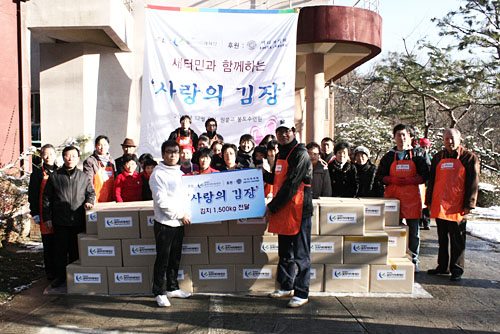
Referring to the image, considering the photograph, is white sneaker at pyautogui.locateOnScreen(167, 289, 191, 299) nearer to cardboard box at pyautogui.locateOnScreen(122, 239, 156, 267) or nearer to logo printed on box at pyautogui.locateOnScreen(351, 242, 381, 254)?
cardboard box at pyautogui.locateOnScreen(122, 239, 156, 267)

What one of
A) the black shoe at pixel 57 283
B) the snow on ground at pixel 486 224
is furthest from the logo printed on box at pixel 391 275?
the snow on ground at pixel 486 224

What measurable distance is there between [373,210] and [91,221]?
311 centimetres

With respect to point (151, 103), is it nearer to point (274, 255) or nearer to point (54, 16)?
point (54, 16)

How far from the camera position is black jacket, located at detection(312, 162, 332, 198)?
5.23 metres

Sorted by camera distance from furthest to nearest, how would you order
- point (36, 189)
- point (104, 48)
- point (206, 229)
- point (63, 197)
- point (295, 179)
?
point (104, 48), point (36, 189), point (63, 197), point (206, 229), point (295, 179)

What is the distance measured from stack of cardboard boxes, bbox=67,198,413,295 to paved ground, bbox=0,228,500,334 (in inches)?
7.1

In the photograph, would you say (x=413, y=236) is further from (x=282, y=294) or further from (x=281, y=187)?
(x=281, y=187)

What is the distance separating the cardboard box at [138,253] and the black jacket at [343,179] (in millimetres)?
2468

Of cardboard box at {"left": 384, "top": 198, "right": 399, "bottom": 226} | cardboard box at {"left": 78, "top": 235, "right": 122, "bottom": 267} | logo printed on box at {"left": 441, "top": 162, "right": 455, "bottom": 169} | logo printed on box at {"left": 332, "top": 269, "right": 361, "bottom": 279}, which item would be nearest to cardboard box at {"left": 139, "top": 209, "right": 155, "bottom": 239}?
cardboard box at {"left": 78, "top": 235, "right": 122, "bottom": 267}

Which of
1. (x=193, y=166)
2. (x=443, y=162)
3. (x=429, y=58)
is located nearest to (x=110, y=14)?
(x=193, y=166)

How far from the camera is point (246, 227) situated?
4.56 meters

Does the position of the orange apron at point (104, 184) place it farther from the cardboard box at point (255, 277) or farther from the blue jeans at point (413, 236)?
the blue jeans at point (413, 236)

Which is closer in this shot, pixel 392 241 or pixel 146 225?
pixel 146 225

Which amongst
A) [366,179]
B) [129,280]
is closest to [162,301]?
[129,280]
